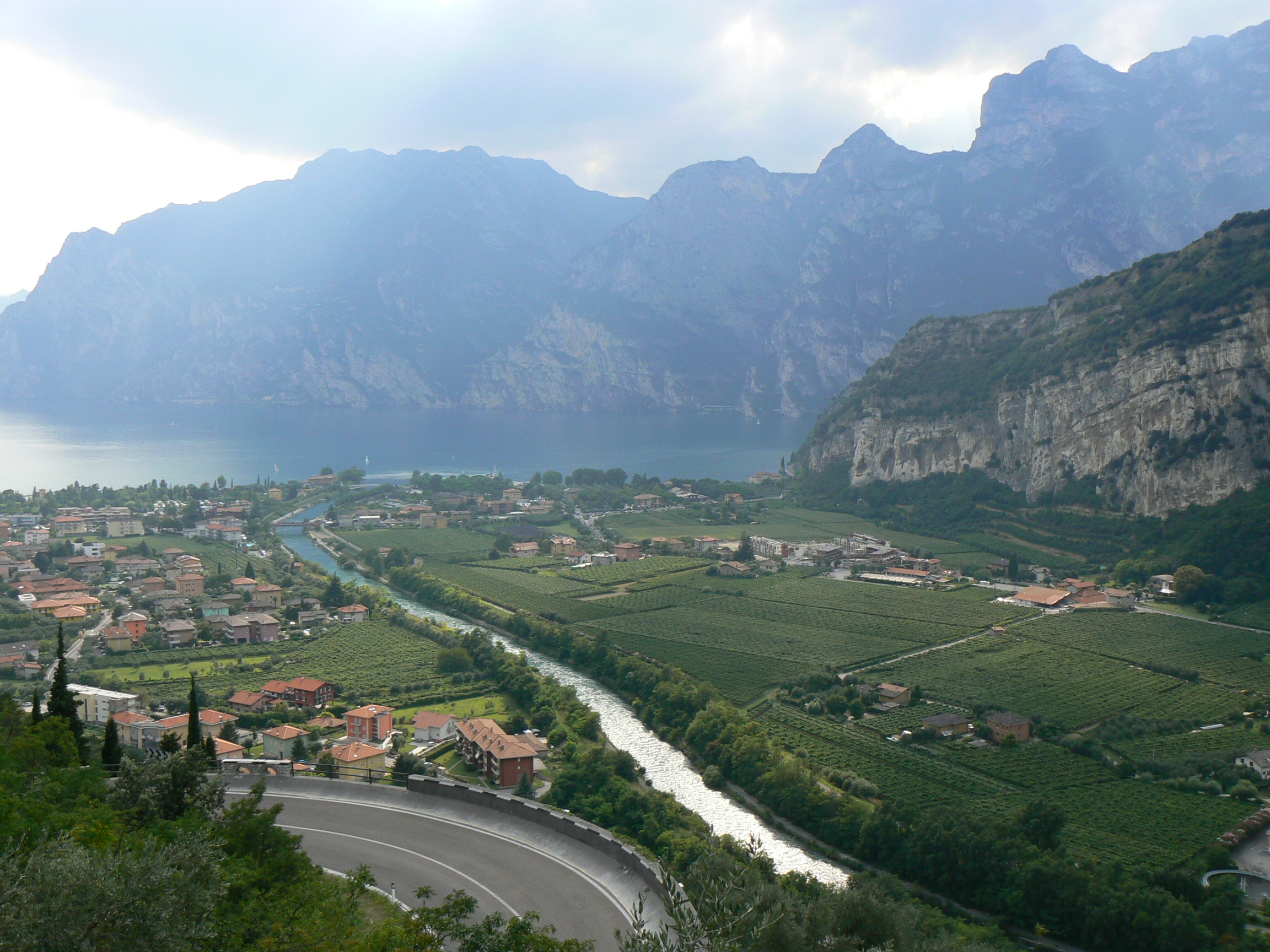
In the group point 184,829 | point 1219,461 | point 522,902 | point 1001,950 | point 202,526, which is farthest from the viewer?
point 202,526

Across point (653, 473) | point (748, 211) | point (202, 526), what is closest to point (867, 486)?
point (653, 473)

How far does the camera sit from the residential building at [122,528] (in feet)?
171

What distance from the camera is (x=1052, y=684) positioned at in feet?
88.1

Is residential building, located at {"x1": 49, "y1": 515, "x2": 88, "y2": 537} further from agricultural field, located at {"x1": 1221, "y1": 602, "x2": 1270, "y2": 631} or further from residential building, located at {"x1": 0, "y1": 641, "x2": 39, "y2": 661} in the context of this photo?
agricultural field, located at {"x1": 1221, "y1": 602, "x2": 1270, "y2": 631}

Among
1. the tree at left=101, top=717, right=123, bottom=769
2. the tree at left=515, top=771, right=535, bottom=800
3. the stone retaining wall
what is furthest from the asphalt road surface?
the tree at left=515, top=771, right=535, bottom=800

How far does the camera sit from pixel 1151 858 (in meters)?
17.0

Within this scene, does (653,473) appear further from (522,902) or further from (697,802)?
(522,902)

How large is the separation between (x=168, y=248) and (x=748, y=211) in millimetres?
109484

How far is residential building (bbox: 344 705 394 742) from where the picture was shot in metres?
22.9

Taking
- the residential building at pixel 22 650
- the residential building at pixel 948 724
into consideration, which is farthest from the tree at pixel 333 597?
the residential building at pixel 948 724

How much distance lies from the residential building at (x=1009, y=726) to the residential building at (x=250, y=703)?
17.3 meters

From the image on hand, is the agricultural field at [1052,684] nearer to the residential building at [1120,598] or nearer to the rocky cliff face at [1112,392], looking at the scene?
the residential building at [1120,598]

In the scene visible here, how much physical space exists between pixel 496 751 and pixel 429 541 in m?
33.4

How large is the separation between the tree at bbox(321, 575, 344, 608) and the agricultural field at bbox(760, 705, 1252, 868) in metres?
18.8
